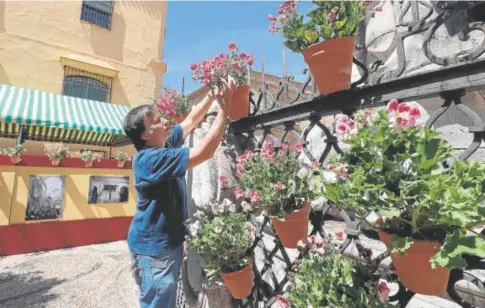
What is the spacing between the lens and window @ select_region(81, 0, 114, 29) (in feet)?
37.4

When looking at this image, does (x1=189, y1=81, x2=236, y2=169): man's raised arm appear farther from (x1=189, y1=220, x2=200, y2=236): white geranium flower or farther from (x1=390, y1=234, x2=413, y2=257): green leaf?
(x1=390, y1=234, x2=413, y2=257): green leaf

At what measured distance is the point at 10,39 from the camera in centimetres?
970

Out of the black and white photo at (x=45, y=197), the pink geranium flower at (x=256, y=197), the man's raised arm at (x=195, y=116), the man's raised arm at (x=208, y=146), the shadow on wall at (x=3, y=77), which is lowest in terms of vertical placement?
the black and white photo at (x=45, y=197)

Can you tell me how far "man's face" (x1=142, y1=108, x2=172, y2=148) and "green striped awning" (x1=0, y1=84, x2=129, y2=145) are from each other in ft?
24.1

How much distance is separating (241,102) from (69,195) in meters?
7.04

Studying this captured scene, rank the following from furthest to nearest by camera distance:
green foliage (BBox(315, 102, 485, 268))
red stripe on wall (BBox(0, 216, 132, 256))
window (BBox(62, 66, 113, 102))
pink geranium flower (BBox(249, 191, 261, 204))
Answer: window (BBox(62, 66, 113, 102)), red stripe on wall (BBox(0, 216, 132, 256)), pink geranium flower (BBox(249, 191, 261, 204)), green foliage (BBox(315, 102, 485, 268))

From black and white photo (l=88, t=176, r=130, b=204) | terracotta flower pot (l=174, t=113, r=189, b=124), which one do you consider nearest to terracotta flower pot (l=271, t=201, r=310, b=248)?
terracotta flower pot (l=174, t=113, r=189, b=124)

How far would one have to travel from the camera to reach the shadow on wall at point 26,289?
13.7ft

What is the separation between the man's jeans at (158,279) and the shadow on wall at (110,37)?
1210 centimetres

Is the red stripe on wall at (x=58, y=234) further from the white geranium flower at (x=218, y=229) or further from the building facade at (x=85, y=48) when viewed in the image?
the white geranium flower at (x=218, y=229)

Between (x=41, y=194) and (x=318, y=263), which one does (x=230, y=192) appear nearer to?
(x=318, y=263)

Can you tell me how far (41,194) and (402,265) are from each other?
852cm

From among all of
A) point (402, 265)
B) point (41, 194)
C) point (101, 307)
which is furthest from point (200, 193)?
point (41, 194)

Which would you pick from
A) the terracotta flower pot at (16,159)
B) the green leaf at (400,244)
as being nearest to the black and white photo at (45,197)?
the terracotta flower pot at (16,159)
